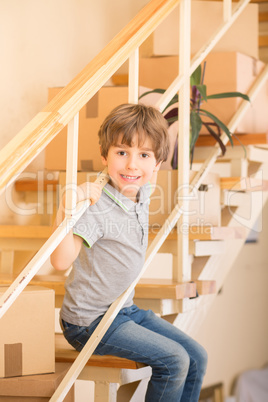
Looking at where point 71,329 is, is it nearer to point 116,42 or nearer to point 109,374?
point 109,374

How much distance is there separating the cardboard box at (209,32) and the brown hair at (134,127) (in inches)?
57.4

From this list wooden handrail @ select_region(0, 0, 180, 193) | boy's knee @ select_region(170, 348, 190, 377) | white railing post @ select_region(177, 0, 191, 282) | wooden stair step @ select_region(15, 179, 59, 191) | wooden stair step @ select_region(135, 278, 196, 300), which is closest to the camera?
wooden handrail @ select_region(0, 0, 180, 193)

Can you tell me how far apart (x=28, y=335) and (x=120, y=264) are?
309 millimetres

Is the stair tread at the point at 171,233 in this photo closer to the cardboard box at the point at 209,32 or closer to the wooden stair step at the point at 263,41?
the cardboard box at the point at 209,32

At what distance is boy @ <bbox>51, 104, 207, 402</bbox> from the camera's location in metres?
1.54

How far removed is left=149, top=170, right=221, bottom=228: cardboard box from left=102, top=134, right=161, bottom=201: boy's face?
1.24 feet

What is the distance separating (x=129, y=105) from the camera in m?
1.63

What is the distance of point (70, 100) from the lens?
4.32 feet

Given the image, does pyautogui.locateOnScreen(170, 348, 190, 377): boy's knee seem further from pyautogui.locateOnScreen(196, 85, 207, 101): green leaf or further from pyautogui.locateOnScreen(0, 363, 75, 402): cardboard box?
pyautogui.locateOnScreen(196, 85, 207, 101): green leaf

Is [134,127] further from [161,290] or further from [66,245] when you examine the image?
[161,290]

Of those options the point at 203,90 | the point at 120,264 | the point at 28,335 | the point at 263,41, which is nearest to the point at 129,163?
the point at 120,264

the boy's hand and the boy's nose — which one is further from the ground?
the boy's nose

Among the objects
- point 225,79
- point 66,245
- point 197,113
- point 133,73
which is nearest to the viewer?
point 66,245

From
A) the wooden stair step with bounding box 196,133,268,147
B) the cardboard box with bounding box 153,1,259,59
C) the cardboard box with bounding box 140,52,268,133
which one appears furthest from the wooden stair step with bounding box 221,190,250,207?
the cardboard box with bounding box 153,1,259,59
